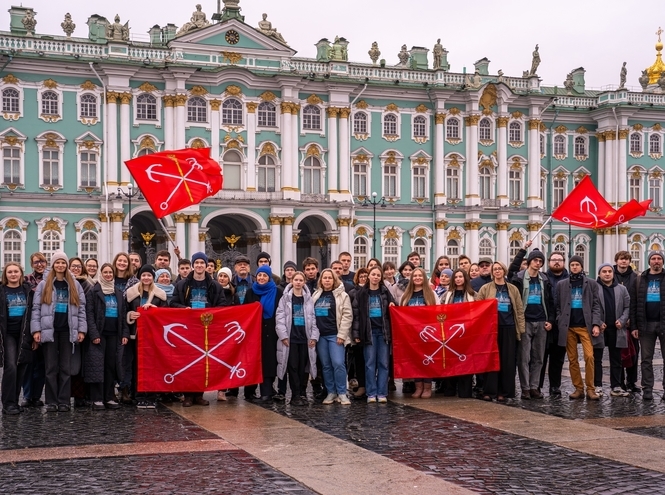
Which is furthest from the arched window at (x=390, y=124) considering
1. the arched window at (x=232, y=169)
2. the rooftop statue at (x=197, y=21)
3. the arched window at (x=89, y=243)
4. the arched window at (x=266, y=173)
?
the arched window at (x=89, y=243)

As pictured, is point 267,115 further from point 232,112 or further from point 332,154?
point 332,154

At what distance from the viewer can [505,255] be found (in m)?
52.6

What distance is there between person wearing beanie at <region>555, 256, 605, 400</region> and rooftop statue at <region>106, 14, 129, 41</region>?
35.2 m

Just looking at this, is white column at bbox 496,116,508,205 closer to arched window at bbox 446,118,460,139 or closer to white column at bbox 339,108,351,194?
arched window at bbox 446,118,460,139

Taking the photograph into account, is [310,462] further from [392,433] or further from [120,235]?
[120,235]

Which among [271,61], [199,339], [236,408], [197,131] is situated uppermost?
[271,61]

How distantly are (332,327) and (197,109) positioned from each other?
112 ft

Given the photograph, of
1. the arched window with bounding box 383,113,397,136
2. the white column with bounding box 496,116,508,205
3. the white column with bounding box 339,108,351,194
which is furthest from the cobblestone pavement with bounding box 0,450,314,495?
the white column with bounding box 496,116,508,205

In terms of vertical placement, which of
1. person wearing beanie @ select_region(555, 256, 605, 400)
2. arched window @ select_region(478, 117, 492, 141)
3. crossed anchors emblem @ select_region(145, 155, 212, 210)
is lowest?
person wearing beanie @ select_region(555, 256, 605, 400)

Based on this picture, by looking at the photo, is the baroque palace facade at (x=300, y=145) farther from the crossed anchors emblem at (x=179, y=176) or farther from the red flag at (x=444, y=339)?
the red flag at (x=444, y=339)

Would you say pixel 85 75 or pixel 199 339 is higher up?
pixel 85 75

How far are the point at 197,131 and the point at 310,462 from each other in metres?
38.4

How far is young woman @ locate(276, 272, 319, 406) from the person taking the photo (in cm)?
1381

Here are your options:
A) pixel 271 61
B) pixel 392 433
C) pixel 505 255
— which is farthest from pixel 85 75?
pixel 392 433
